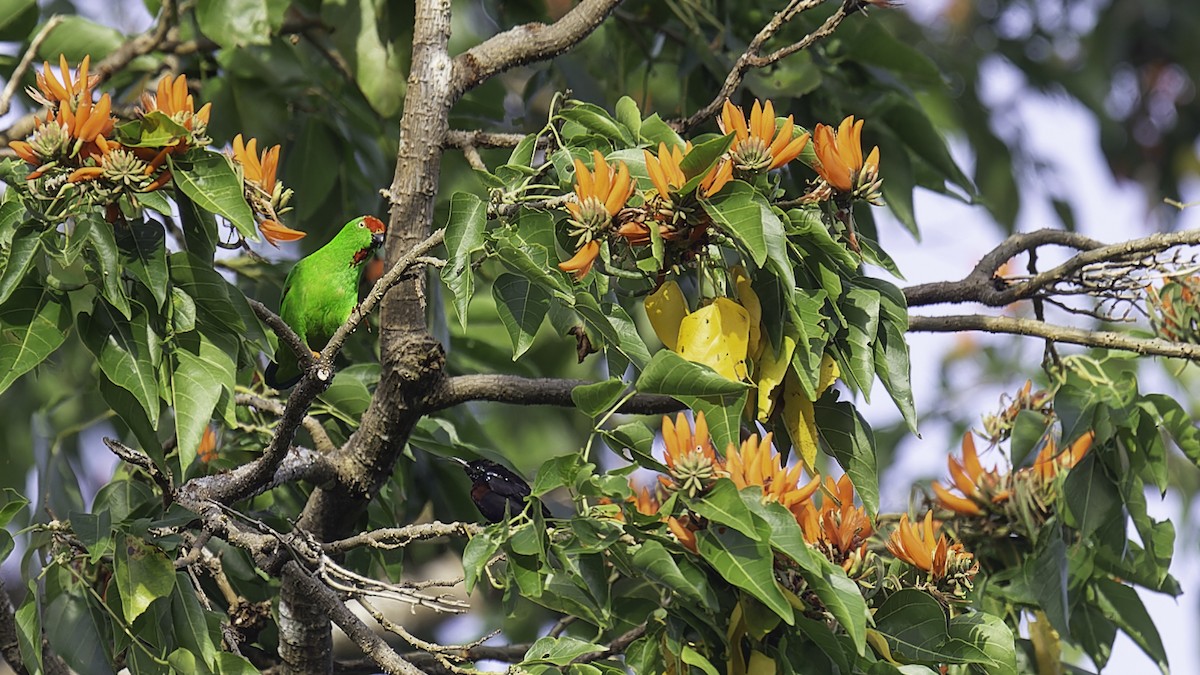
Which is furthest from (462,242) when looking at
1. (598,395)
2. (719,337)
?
(719,337)

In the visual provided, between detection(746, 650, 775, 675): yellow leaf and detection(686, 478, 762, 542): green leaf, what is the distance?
317 millimetres

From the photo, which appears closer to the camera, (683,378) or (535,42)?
(683,378)

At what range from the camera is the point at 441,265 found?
7.66 ft

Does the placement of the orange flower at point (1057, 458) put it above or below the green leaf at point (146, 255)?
above

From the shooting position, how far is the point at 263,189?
2.69 meters

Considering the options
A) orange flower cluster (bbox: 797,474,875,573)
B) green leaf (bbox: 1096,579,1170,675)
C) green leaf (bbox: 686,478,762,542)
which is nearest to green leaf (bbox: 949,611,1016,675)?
orange flower cluster (bbox: 797,474,875,573)

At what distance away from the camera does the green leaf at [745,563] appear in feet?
6.92

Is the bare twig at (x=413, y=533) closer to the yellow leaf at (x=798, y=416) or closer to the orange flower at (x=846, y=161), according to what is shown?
the yellow leaf at (x=798, y=416)

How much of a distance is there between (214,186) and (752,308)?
1.02 meters

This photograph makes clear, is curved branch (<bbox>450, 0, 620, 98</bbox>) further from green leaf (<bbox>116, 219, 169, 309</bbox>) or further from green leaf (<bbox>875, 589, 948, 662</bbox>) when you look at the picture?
green leaf (<bbox>875, 589, 948, 662</bbox>)

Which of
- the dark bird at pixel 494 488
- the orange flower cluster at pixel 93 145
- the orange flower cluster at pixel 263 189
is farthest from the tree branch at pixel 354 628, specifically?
the orange flower cluster at pixel 93 145

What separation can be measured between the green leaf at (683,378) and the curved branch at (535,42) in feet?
3.95

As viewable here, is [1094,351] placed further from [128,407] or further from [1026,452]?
[128,407]

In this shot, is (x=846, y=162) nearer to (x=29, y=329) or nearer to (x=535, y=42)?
(x=535, y=42)
